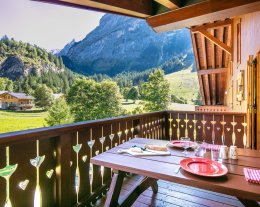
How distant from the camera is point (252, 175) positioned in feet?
3.75

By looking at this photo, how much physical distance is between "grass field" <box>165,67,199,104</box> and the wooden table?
119 feet

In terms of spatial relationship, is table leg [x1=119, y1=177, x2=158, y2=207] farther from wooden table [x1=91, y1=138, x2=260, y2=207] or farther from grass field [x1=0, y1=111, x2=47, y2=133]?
grass field [x1=0, y1=111, x2=47, y2=133]

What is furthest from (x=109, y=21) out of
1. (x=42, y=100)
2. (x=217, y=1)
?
(x=217, y=1)

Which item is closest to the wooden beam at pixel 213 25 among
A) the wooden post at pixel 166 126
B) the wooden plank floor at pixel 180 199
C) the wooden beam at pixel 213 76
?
the wooden beam at pixel 213 76

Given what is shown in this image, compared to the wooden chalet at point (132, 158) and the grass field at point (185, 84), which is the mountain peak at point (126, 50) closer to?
the grass field at point (185, 84)

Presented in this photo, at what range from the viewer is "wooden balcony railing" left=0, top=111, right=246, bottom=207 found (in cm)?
133

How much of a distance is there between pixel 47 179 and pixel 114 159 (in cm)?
64

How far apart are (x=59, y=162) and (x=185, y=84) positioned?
40.8 m

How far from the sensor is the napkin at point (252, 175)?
1.08m

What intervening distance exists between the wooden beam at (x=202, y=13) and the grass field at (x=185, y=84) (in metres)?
34.9

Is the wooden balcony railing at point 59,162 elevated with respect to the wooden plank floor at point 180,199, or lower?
elevated

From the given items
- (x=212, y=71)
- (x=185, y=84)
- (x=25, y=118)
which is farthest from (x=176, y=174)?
(x=185, y=84)

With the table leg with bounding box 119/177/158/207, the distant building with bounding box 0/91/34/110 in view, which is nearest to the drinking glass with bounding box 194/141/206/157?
the table leg with bounding box 119/177/158/207

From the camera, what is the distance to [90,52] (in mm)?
56375
